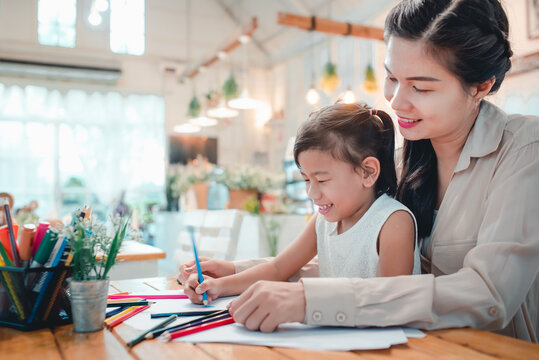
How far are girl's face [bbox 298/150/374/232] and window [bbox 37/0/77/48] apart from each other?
8.91 metres

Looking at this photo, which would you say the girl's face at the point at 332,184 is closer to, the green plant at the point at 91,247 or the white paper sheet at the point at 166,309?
the white paper sheet at the point at 166,309

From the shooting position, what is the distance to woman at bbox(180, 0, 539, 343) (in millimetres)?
836

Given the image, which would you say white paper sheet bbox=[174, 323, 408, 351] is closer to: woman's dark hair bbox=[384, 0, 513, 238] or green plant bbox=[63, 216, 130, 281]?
green plant bbox=[63, 216, 130, 281]

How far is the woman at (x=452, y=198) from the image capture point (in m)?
0.84

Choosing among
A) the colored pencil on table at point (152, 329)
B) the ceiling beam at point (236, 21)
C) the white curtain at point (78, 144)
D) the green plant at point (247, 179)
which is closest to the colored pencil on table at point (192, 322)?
the colored pencil on table at point (152, 329)

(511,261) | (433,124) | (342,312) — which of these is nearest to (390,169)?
(433,124)

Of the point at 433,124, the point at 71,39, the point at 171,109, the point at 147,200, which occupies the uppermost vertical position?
the point at 71,39

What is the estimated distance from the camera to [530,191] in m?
1.02

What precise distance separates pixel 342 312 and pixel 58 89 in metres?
9.04

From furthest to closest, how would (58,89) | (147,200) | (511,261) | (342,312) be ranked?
(147,200) → (58,89) → (511,261) → (342,312)

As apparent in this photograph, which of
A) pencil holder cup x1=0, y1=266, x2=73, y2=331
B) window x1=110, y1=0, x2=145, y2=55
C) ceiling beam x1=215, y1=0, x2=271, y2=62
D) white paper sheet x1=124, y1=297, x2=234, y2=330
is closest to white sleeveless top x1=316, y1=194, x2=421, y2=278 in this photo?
white paper sheet x1=124, y1=297, x2=234, y2=330

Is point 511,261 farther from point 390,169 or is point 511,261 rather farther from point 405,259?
point 390,169

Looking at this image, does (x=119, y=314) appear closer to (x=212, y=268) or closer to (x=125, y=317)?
(x=125, y=317)

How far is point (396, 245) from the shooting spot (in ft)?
3.70
